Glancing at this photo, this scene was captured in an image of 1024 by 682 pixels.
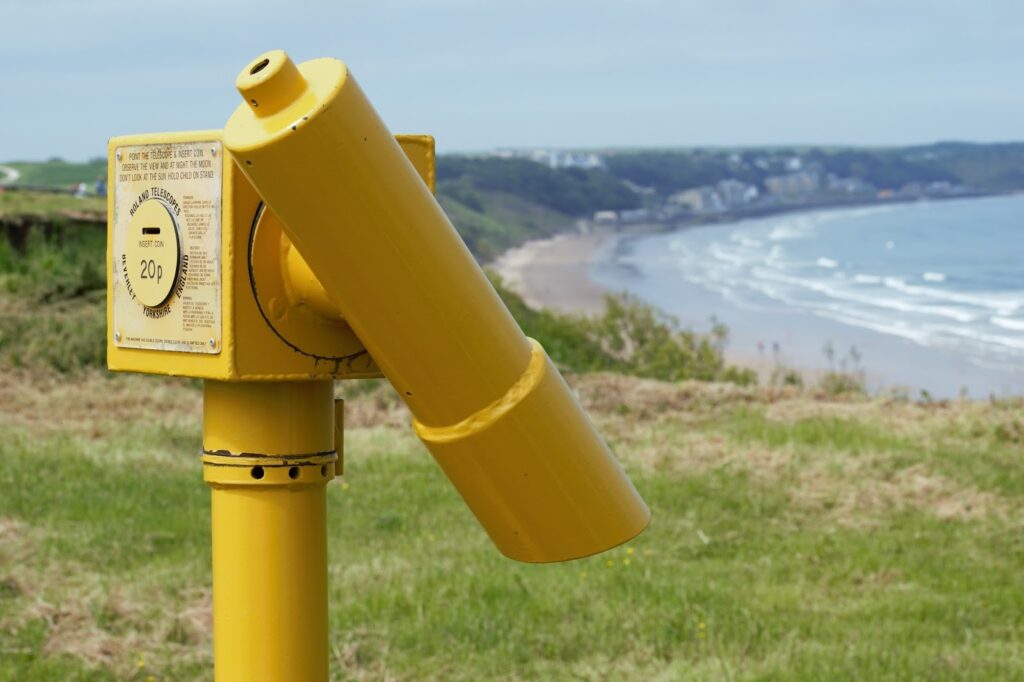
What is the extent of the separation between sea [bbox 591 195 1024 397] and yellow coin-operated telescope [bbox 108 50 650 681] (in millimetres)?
9561

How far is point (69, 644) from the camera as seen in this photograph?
423 centimetres

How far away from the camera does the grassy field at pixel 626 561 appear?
420 cm

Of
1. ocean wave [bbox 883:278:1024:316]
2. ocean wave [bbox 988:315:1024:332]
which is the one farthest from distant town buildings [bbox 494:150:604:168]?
ocean wave [bbox 988:315:1024:332]

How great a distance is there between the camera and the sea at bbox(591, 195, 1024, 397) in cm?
2775

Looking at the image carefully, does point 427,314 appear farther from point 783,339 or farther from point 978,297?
point 978,297

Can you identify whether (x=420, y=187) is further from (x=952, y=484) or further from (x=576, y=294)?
(x=576, y=294)

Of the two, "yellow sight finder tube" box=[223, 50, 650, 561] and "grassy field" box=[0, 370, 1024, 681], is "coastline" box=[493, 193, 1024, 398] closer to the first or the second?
"grassy field" box=[0, 370, 1024, 681]

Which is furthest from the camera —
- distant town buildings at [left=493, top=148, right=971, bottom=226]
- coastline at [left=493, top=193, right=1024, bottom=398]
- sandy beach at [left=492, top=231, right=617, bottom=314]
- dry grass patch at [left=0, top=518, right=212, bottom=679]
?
distant town buildings at [left=493, top=148, right=971, bottom=226]

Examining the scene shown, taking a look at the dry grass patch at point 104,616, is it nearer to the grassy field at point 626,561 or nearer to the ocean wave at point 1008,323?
the grassy field at point 626,561

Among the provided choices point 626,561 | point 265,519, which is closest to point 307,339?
point 265,519

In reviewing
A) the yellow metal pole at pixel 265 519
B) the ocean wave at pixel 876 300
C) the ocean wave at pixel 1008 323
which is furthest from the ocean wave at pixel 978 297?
the yellow metal pole at pixel 265 519

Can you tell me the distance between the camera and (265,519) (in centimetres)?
164

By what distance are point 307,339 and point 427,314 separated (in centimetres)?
34

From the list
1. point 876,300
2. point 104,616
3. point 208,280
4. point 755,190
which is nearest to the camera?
point 208,280
